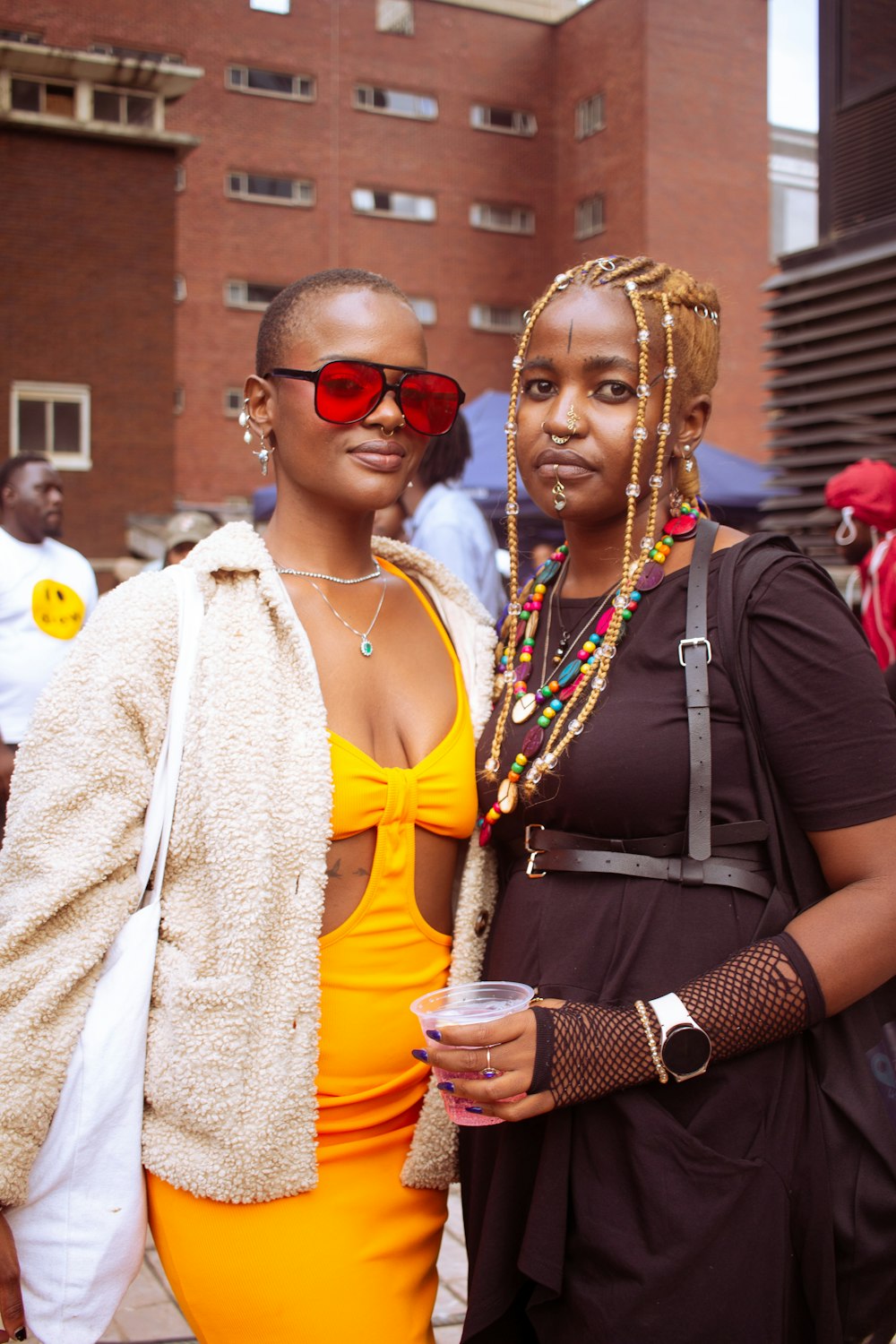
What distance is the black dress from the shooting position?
1.72 m

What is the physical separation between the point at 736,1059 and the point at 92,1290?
103 centimetres

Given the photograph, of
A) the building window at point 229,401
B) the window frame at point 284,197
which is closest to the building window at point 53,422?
the window frame at point 284,197

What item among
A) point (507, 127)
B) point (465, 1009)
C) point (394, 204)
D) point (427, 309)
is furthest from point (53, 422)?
point (465, 1009)

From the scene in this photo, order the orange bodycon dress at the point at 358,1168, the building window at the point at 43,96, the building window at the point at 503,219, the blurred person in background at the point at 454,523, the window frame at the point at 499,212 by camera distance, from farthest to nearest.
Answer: the building window at the point at 503,219 → the window frame at the point at 499,212 → the blurred person in background at the point at 454,523 → the building window at the point at 43,96 → the orange bodycon dress at the point at 358,1168

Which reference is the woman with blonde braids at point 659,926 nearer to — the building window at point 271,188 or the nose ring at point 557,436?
the nose ring at point 557,436

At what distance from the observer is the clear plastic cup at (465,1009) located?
1713 mm

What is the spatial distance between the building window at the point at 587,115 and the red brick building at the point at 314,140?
32 mm

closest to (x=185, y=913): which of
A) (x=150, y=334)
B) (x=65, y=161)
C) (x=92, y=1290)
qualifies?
(x=92, y=1290)

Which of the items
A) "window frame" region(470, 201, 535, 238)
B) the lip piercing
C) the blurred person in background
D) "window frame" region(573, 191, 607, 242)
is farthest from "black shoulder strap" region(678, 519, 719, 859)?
"window frame" region(573, 191, 607, 242)

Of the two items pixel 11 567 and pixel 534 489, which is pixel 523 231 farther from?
pixel 534 489

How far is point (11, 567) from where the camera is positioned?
16.2ft

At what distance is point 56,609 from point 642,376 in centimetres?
354

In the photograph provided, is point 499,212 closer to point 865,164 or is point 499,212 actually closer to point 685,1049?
point 865,164

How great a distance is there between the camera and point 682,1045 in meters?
1.71
